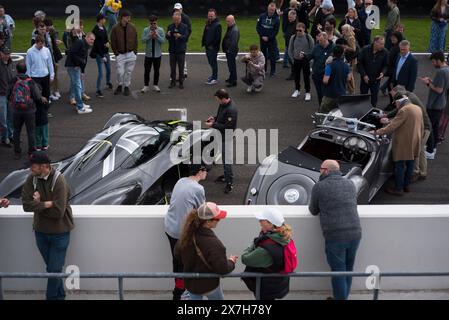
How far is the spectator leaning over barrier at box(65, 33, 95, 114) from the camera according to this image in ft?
41.9

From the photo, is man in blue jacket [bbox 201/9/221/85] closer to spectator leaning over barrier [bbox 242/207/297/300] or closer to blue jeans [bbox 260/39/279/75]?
blue jeans [bbox 260/39/279/75]

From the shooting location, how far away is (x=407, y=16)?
21.9m

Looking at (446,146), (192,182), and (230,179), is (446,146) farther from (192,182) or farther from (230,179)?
(192,182)

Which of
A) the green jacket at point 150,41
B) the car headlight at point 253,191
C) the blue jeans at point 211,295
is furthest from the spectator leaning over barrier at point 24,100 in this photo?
the blue jeans at point 211,295

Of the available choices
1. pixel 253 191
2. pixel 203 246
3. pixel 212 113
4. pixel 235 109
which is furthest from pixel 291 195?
pixel 212 113

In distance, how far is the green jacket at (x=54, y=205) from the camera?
622cm

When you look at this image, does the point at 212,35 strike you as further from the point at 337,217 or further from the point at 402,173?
the point at 337,217

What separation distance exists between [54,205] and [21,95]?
189 inches

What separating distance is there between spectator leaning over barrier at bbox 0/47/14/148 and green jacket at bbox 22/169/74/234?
5.16 metres

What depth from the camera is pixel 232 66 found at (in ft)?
48.5

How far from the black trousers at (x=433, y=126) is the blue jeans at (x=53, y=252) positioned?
21.5ft

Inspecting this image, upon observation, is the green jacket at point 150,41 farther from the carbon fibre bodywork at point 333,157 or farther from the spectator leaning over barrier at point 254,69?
the carbon fibre bodywork at point 333,157

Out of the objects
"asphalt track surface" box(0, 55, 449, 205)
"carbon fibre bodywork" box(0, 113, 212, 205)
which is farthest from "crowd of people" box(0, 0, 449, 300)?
"carbon fibre bodywork" box(0, 113, 212, 205)
